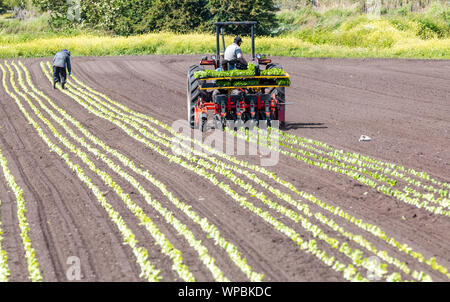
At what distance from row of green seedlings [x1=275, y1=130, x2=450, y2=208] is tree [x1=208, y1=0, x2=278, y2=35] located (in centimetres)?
3507

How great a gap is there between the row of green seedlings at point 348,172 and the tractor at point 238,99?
17.9 inches

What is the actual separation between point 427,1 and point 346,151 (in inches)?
1470

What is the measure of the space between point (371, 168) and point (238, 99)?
4.20 meters

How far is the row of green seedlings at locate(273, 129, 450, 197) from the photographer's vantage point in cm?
870

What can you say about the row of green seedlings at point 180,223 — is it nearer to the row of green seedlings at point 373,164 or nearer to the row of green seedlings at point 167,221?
the row of green seedlings at point 167,221

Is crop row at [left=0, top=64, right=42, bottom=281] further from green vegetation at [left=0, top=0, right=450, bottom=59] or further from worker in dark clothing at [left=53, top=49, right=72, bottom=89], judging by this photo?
green vegetation at [left=0, top=0, right=450, bottom=59]

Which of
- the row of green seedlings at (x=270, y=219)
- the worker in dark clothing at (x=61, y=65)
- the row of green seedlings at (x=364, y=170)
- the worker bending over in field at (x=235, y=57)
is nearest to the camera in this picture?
the row of green seedlings at (x=270, y=219)

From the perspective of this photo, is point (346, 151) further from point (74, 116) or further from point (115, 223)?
point (74, 116)

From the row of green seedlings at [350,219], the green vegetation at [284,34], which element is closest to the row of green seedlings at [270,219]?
the row of green seedlings at [350,219]

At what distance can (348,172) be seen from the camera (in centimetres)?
956

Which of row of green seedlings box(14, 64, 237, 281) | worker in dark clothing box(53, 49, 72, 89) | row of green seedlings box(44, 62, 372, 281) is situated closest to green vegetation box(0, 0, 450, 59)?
worker in dark clothing box(53, 49, 72, 89)

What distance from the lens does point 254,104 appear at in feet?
43.7

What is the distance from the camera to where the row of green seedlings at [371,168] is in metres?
8.20
